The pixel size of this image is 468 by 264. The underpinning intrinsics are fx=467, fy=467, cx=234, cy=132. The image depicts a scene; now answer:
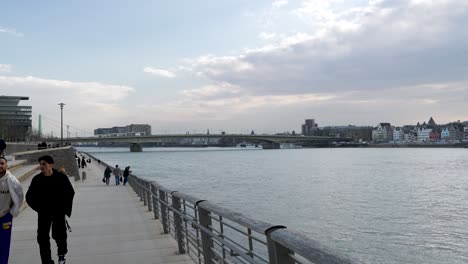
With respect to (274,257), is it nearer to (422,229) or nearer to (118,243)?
(118,243)

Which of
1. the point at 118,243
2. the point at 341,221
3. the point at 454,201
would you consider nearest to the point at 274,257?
the point at 118,243

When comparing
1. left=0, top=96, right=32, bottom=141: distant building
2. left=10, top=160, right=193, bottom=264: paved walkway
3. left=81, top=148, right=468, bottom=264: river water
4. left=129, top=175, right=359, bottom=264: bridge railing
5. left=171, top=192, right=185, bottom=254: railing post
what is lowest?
left=81, top=148, right=468, bottom=264: river water

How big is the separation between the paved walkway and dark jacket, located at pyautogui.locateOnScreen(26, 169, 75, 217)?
1.26 meters

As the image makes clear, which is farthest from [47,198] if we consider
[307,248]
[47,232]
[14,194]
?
[307,248]

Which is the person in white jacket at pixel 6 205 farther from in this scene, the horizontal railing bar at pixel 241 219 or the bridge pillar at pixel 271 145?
the bridge pillar at pixel 271 145

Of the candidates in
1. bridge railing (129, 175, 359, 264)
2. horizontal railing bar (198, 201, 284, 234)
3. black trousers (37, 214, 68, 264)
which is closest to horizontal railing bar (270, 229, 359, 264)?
bridge railing (129, 175, 359, 264)

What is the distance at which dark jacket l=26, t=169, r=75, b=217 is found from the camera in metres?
6.17

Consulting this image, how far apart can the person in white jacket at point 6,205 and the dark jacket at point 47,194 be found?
2.44 feet

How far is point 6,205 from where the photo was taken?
5.32 metres

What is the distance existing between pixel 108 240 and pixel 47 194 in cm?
290

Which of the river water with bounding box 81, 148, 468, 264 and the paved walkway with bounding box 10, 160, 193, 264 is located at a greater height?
the paved walkway with bounding box 10, 160, 193, 264

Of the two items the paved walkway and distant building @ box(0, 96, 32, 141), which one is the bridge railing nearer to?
the paved walkway

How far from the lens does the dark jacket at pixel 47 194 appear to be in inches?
243

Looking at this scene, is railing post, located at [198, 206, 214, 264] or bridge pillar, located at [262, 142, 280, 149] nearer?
railing post, located at [198, 206, 214, 264]
